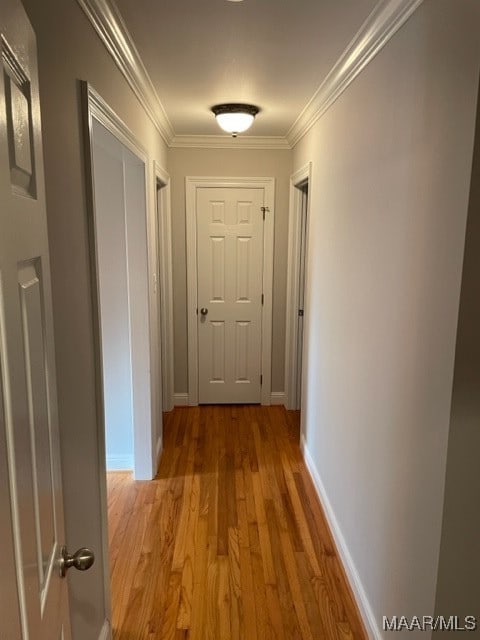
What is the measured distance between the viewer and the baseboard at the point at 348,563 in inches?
72.9

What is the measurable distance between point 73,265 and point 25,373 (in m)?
0.74

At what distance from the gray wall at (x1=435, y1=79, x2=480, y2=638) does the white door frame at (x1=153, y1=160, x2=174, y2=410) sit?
109 inches

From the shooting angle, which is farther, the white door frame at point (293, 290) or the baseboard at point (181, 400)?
the baseboard at point (181, 400)

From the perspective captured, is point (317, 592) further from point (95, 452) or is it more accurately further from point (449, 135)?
point (449, 135)

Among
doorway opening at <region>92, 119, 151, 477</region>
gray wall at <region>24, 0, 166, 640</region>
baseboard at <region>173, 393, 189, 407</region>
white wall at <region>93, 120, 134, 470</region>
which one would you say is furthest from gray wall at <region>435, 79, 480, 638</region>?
baseboard at <region>173, 393, 189, 407</region>

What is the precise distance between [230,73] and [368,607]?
8.20 feet

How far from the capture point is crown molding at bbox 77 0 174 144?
1568 millimetres

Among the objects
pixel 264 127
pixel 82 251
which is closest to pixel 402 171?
pixel 82 251

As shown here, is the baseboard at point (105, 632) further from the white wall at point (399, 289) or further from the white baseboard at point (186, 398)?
the white baseboard at point (186, 398)

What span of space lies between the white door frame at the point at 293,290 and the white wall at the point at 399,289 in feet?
4.54

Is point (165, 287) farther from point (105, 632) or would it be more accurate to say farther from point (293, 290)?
point (105, 632)

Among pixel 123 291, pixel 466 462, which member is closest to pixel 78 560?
pixel 466 462

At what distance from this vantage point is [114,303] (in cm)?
296

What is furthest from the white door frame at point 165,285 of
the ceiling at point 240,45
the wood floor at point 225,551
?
the ceiling at point 240,45
